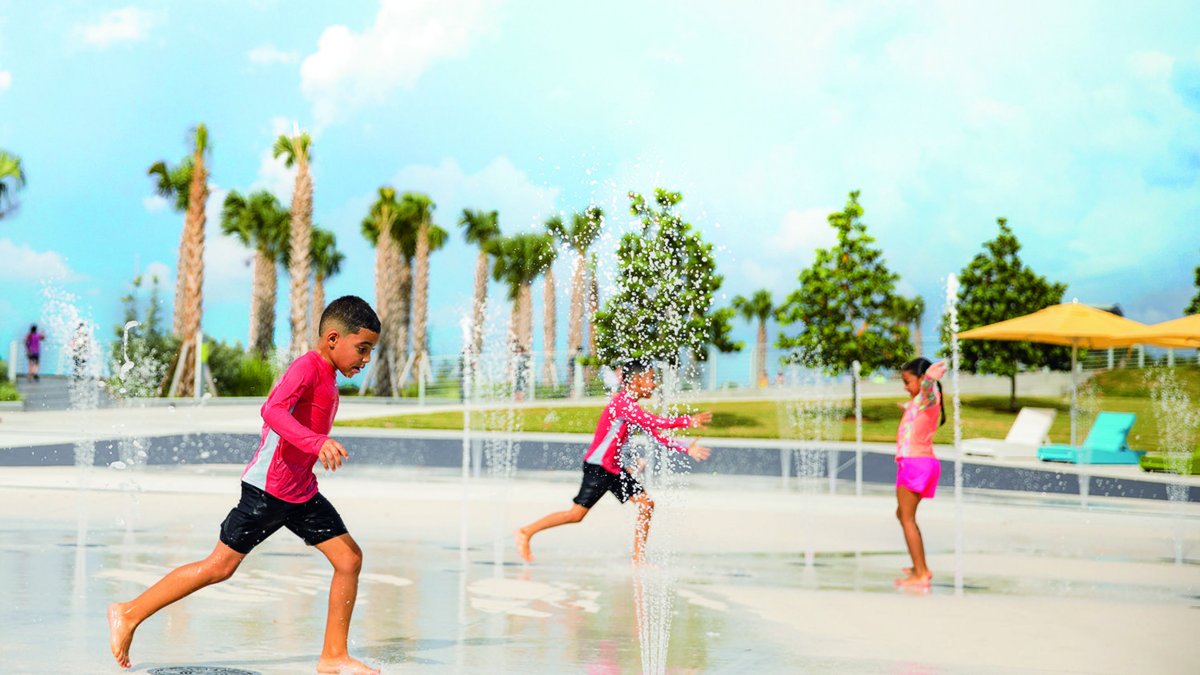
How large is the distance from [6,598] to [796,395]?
39.9 meters

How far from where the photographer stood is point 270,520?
5.43 metres

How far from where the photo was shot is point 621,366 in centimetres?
865

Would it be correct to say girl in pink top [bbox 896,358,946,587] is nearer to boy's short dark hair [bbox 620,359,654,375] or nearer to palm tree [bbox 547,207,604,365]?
boy's short dark hair [bbox 620,359,654,375]

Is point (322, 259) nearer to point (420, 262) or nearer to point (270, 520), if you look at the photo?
point (420, 262)

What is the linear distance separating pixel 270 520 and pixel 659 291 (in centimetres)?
3343

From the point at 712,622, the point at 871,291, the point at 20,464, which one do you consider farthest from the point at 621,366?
the point at 871,291

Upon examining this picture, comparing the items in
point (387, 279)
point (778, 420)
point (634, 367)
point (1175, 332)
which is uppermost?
point (387, 279)

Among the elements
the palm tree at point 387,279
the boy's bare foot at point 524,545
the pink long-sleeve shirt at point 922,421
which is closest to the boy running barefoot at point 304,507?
the boy's bare foot at point 524,545

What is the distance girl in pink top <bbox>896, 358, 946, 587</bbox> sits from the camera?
877cm

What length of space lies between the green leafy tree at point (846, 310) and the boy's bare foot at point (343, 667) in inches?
1343

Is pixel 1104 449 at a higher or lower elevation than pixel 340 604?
higher

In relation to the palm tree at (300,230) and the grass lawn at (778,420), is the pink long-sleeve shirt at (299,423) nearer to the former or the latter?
the grass lawn at (778,420)

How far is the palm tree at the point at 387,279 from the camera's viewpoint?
47.4 metres

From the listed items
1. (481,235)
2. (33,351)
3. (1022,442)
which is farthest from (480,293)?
(1022,442)
